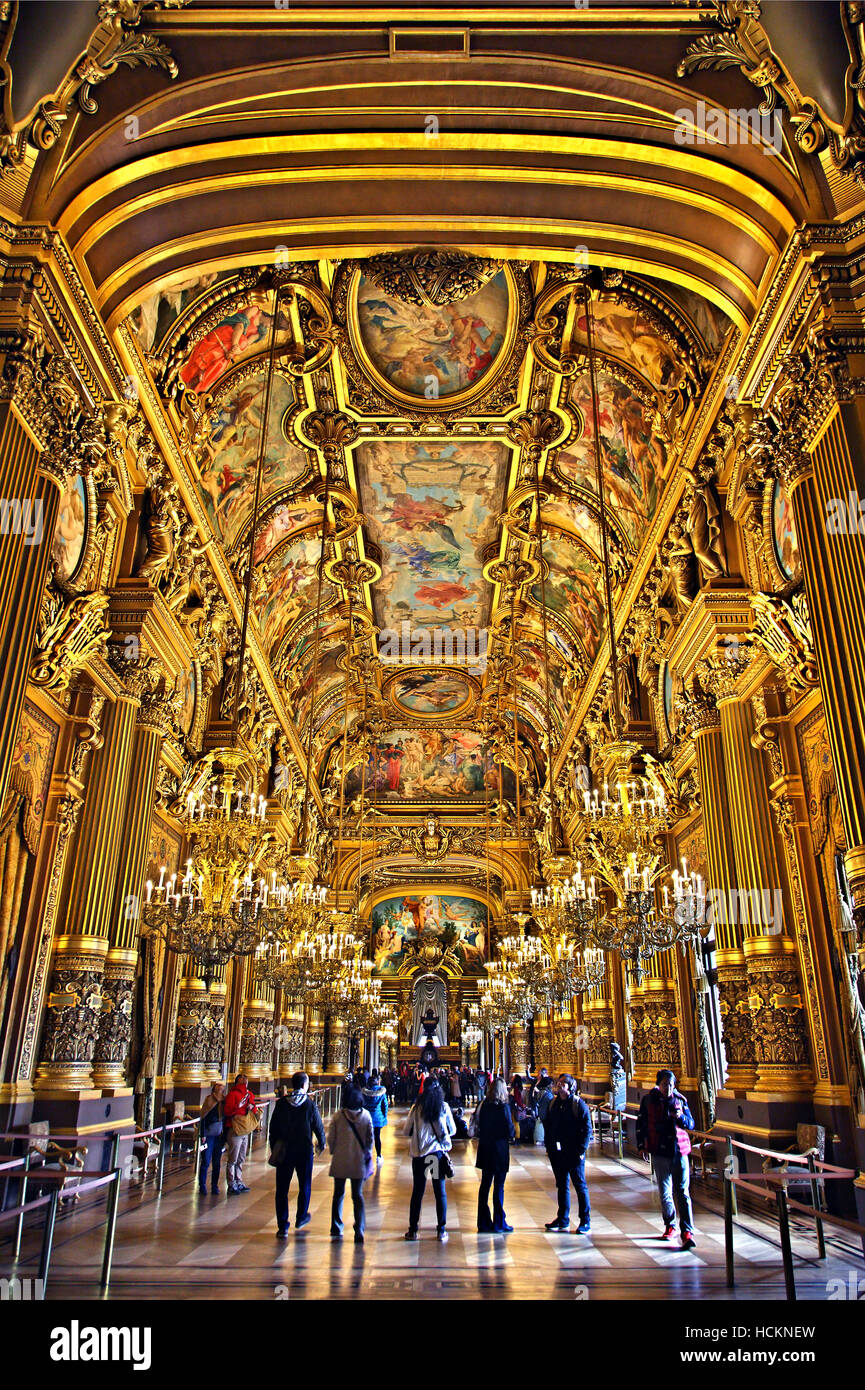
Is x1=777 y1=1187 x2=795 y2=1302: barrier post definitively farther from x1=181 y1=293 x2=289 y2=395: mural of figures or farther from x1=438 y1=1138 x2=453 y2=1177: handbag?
x1=181 y1=293 x2=289 y2=395: mural of figures

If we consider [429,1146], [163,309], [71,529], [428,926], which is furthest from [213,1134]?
[428,926]

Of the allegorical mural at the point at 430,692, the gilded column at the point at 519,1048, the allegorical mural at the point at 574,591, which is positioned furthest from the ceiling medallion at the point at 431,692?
the gilded column at the point at 519,1048

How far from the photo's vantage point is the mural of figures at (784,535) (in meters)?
8.73

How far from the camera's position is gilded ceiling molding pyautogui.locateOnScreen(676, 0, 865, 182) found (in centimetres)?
659

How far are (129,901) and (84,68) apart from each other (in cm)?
803

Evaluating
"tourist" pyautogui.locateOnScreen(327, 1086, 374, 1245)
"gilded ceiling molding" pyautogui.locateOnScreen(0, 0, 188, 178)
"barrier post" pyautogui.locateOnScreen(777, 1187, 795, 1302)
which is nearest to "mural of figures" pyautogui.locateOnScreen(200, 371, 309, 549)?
"gilded ceiling molding" pyautogui.locateOnScreen(0, 0, 188, 178)

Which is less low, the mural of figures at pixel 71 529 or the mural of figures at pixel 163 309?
the mural of figures at pixel 163 309

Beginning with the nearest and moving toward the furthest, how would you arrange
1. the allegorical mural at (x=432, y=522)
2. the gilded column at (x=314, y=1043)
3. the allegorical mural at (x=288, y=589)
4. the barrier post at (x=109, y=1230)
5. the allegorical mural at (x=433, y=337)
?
the barrier post at (x=109, y=1230) → the allegorical mural at (x=433, y=337) → the allegorical mural at (x=432, y=522) → the allegorical mural at (x=288, y=589) → the gilded column at (x=314, y=1043)

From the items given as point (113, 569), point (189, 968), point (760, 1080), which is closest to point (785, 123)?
point (113, 569)

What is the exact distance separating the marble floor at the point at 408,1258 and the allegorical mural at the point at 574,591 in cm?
1101

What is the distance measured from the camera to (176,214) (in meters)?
8.70

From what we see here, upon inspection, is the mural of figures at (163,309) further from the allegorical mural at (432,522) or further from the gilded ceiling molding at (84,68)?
the allegorical mural at (432,522)

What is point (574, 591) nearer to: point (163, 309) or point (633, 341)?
point (633, 341)

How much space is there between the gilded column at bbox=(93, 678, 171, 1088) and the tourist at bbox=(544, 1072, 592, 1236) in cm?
480
